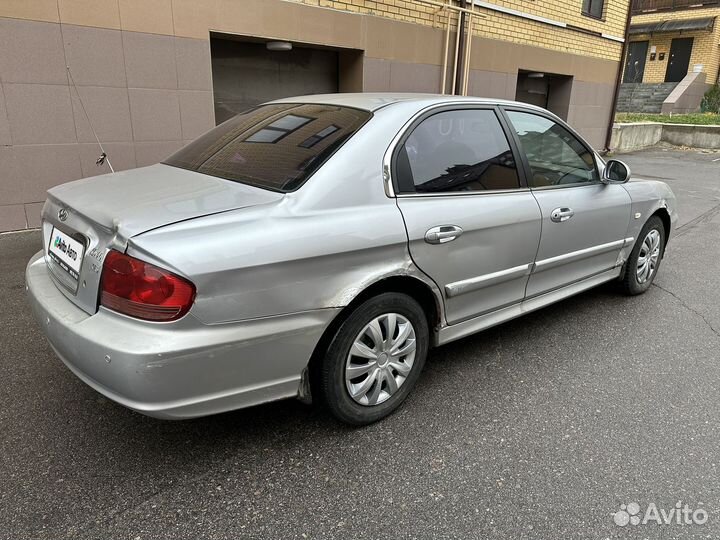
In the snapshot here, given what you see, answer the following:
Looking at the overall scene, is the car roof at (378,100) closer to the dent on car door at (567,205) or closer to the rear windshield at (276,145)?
the rear windshield at (276,145)

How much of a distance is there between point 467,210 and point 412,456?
4.23 feet

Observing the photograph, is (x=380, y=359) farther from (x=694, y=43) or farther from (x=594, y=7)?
(x=694, y=43)

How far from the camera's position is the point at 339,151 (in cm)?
257

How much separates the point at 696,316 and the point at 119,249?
4.18m

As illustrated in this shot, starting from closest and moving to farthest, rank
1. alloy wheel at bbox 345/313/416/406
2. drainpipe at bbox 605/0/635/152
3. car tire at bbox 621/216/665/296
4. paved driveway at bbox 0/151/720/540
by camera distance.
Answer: paved driveway at bbox 0/151/720/540 → alloy wheel at bbox 345/313/416/406 → car tire at bbox 621/216/665/296 → drainpipe at bbox 605/0/635/152

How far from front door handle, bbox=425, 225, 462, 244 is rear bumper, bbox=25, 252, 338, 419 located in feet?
2.22

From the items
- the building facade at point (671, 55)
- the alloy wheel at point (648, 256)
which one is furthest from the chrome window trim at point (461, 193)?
the building facade at point (671, 55)

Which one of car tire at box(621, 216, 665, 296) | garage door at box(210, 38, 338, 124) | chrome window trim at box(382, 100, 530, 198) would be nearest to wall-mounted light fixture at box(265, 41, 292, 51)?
garage door at box(210, 38, 338, 124)

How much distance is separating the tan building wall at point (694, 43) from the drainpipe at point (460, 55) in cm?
2034

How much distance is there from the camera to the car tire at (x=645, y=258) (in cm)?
443

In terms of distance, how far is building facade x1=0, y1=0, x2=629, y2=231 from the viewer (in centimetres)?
578

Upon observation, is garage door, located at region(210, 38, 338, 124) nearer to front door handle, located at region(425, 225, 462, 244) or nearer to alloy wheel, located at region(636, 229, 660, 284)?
alloy wheel, located at region(636, 229, 660, 284)

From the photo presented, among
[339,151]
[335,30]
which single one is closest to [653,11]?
[335,30]

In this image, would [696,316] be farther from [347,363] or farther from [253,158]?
[253,158]
